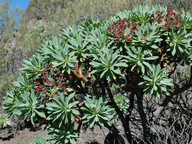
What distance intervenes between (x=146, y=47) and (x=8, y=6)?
16013 mm

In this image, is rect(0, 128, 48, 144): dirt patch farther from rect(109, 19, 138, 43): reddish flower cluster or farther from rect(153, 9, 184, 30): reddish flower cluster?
rect(153, 9, 184, 30): reddish flower cluster

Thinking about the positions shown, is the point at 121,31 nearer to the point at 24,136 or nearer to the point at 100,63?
the point at 100,63

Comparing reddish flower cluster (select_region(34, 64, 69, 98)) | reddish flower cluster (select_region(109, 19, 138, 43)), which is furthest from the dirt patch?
reddish flower cluster (select_region(109, 19, 138, 43))

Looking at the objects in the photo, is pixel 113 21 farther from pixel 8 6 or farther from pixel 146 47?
pixel 8 6

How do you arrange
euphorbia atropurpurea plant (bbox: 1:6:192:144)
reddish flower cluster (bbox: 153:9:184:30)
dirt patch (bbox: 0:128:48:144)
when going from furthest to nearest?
dirt patch (bbox: 0:128:48:144) → reddish flower cluster (bbox: 153:9:184:30) → euphorbia atropurpurea plant (bbox: 1:6:192:144)

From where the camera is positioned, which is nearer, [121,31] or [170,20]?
[121,31]

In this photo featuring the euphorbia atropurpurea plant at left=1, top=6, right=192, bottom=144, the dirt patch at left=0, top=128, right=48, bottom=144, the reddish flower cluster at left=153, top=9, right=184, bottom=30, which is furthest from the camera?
the dirt patch at left=0, top=128, right=48, bottom=144

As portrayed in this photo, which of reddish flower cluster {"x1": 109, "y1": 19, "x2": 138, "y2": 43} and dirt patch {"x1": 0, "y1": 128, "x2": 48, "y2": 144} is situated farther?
dirt patch {"x1": 0, "y1": 128, "x2": 48, "y2": 144}

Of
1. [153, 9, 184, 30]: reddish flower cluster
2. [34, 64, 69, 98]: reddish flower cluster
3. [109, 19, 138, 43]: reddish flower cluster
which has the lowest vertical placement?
[34, 64, 69, 98]: reddish flower cluster

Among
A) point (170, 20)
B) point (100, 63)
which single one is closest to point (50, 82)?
point (100, 63)

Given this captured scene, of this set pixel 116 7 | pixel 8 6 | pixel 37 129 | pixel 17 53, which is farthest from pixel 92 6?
pixel 37 129

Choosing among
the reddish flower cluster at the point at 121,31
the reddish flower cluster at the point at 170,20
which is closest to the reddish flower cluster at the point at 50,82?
the reddish flower cluster at the point at 121,31

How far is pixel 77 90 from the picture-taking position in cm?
238

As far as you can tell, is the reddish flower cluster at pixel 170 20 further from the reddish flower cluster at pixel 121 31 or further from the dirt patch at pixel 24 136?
the dirt patch at pixel 24 136
